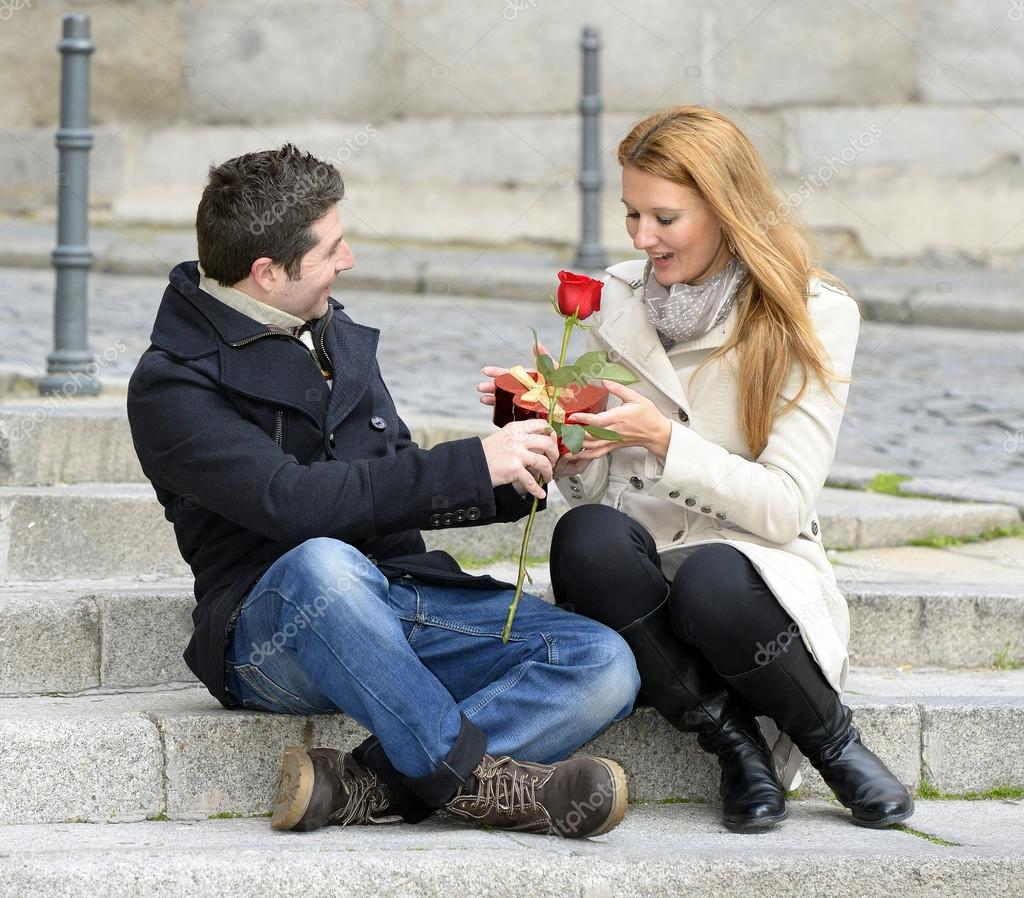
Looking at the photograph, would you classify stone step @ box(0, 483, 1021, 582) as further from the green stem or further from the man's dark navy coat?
the green stem

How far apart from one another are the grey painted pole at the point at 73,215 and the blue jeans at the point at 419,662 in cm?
239

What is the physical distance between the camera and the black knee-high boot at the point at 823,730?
9.30 ft

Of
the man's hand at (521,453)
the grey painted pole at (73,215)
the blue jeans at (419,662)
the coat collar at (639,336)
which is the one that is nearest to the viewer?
the blue jeans at (419,662)

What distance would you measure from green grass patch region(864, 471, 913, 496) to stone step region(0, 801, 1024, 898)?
1.89 m

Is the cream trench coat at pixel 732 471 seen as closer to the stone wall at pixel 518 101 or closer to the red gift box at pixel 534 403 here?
the red gift box at pixel 534 403

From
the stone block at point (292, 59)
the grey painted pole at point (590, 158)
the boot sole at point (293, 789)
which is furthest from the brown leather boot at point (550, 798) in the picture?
the stone block at point (292, 59)

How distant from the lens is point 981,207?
995 cm

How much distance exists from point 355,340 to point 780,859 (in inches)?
47.8

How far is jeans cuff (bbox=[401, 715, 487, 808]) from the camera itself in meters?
2.68

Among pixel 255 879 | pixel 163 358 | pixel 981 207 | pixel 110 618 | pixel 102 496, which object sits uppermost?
pixel 981 207

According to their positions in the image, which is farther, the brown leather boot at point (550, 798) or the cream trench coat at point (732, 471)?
the cream trench coat at point (732, 471)

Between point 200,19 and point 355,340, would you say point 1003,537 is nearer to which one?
point 355,340

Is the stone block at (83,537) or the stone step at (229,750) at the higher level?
the stone block at (83,537)

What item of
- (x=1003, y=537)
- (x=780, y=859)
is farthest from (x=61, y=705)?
(x=1003, y=537)
